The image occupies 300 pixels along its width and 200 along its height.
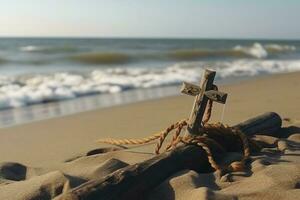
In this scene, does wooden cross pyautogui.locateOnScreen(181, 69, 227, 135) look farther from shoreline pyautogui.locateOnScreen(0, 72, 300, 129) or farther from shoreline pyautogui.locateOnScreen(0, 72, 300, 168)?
shoreline pyautogui.locateOnScreen(0, 72, 300, 129)

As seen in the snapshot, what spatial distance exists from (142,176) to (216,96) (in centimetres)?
97

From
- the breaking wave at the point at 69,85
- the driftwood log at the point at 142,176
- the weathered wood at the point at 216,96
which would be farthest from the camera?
the breaking wave at the point at 69,85

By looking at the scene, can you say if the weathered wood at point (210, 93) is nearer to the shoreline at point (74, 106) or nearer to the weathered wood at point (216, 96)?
the weathered wood at point (216, 96)

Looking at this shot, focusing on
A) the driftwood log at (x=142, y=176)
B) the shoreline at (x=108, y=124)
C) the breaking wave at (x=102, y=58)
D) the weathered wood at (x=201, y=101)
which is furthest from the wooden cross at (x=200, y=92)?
the breaking wave at (x=102, y=58)

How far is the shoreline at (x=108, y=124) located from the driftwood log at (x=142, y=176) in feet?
4.00

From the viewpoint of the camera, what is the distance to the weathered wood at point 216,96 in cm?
391

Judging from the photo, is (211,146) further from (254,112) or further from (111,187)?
(254,112)

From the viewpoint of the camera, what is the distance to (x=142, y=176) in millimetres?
3355

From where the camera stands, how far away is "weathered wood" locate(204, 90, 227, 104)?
3.91m

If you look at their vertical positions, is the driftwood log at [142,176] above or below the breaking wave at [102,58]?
above

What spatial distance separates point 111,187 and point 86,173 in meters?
0.83

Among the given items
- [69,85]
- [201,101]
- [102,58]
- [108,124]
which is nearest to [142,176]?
[201,101]

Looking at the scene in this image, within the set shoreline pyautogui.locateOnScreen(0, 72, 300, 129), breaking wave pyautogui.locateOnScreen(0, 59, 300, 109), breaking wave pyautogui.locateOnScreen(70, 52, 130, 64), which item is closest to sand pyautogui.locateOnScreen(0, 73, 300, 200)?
A: shoreline pyautogui.locateOnScreen(0, 72, 300, 129)

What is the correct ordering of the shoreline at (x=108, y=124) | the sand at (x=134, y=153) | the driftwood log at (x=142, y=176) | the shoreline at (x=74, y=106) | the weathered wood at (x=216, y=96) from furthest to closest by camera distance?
the shoreline at (x=74, y=106)
the shoreline at (x=108, y=124)
the weathered wood at (x=216, y=96)
the sand at (x=134, y=153)
the driftwood log at (x=142, y=176)
